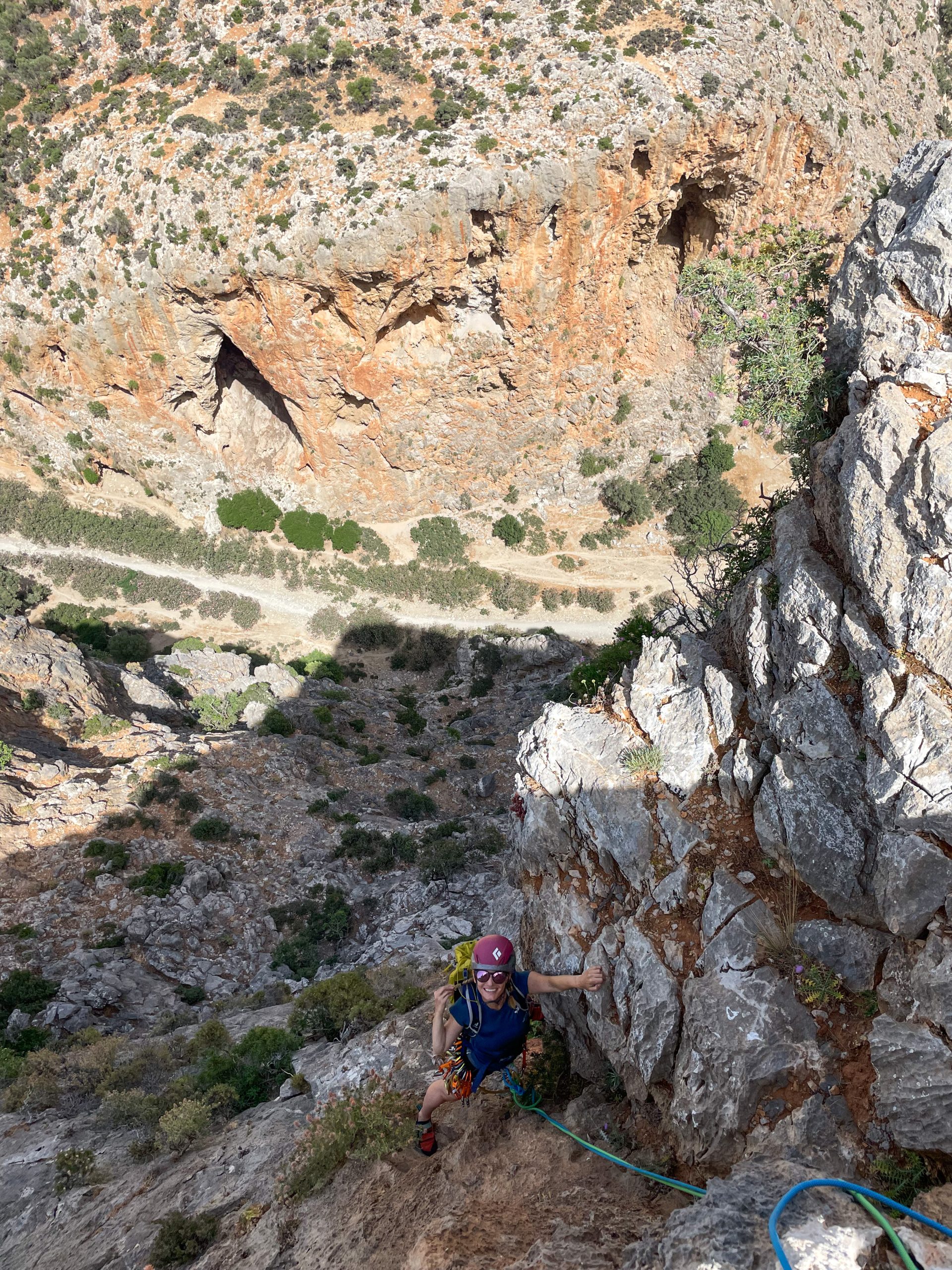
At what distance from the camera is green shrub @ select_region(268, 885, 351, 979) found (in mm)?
17797

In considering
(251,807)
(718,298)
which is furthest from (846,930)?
(251,807)

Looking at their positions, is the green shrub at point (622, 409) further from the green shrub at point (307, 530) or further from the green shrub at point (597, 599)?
the green shrub at point (307, 530)

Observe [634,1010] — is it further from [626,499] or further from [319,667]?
[626,499]

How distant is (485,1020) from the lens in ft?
22.9

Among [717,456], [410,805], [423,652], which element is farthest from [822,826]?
[717,456]

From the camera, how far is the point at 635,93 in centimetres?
2733

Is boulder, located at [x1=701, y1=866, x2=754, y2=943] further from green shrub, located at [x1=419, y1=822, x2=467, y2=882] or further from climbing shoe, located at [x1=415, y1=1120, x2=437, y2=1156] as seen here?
green shrub, located at [x1=419, y1=822, x2=467, y2=882]

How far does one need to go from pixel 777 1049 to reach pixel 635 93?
114 ft

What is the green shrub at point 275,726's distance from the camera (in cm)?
2678

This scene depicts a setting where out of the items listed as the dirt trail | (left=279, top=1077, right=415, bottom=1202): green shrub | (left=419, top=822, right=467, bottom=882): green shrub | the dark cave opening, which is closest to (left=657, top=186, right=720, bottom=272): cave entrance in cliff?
the dirt trail

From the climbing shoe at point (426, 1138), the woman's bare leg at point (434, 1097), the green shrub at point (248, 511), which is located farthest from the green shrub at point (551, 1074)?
the green shrub at point (248, 511)

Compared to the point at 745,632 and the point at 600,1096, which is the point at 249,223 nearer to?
the point at 745,632

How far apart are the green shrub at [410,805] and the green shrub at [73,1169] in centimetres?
1504

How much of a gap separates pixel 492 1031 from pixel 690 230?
37416 millimetres
